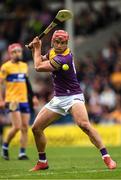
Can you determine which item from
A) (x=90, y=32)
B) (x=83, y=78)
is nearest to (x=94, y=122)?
(x=83, y=78)

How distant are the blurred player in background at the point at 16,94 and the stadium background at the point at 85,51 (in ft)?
25.1

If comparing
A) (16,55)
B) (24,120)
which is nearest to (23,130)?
(24,120)

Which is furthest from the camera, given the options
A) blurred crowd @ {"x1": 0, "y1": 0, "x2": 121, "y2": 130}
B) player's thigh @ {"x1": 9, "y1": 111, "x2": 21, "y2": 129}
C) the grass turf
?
blurred crowd @ {"x1": 0, "y1": 0, "x2": 121, "y2": 130}

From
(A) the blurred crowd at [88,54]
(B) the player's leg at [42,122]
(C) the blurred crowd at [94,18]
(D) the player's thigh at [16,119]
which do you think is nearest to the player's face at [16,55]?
(D) the player's thigh at [16,119]

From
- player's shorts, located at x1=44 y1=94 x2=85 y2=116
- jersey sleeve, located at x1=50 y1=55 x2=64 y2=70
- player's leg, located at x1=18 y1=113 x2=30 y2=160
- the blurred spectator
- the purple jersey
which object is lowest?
the blurred spectator

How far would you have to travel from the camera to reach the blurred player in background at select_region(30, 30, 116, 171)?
14.4 meters

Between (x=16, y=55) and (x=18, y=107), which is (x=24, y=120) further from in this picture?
→ (x=16, y=55)

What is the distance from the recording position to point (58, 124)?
28500 mm

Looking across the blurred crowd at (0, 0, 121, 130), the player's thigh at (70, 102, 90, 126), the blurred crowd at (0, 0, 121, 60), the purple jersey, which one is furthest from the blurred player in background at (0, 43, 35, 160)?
the blurred crowd at (0, 0, 121, 60)

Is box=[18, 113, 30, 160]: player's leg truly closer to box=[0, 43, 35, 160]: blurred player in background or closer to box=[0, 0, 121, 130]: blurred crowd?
box=[0, 43, 35, 160]: blurred player in background

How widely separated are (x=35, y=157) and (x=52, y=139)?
24.9ft

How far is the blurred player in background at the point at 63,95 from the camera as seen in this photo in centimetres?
1441

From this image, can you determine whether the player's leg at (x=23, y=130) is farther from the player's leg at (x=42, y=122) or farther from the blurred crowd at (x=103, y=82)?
the blurred crowd at (x=103, y=82)

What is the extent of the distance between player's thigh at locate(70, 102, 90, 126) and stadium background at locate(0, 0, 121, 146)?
38.5ft
